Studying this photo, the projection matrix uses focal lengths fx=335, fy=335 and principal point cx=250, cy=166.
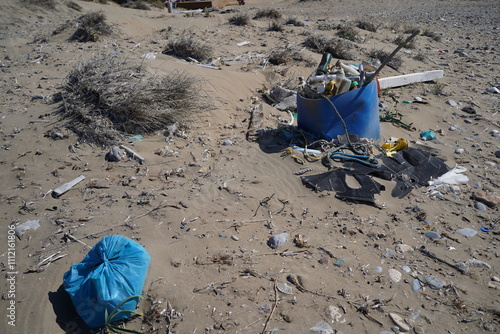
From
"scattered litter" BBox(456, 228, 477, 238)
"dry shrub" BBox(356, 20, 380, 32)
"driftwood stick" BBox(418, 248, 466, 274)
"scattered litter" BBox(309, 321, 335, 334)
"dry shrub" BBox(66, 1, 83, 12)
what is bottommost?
"scattered litter" BBox(456, 228, 477, 238)

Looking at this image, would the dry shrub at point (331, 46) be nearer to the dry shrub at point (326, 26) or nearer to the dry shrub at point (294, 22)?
the dry shrub at point (326, 26)

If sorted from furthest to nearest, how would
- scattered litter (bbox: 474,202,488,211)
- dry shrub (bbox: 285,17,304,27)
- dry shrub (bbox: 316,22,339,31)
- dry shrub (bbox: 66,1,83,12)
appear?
dry shrub (bbox: 66,1,83,12), dry shrub (bbox: 285,17,304,27), dry shrub (bbox: 316,22,339,31), scattered litter (bbox: 474,202,488,211)

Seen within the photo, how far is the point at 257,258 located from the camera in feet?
8.17

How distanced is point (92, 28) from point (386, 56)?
6052 mm

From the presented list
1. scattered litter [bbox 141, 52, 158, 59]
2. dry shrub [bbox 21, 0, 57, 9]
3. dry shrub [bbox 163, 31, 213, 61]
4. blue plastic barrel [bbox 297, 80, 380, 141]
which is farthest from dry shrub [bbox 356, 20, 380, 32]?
dry shrub [bbox 21, 0, 57, 9]

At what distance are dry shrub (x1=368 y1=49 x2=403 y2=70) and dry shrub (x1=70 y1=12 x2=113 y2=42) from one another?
18.2 ft

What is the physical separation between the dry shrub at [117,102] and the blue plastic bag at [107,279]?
1.83 meters

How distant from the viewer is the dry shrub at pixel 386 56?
6.75 m

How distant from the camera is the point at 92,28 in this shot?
6.82 metres

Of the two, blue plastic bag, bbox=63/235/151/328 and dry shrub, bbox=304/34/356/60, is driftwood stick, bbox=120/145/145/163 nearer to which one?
blue plastic bag, bbox=63/235/151/328

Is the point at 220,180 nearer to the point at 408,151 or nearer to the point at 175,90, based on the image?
the point at 175,90

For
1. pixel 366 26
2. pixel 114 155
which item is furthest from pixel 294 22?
pixel 114 155

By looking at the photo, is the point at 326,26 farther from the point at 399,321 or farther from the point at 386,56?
the point at 399,321

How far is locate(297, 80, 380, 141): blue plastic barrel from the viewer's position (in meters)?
3.61
